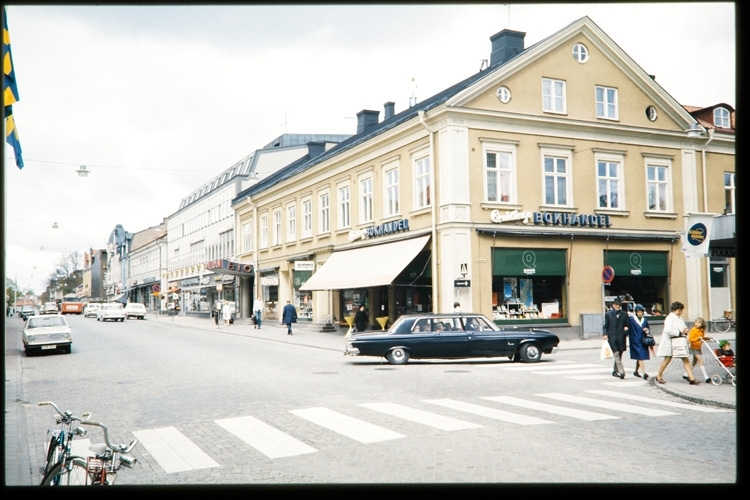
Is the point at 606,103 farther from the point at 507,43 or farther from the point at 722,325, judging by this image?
the point at 722,325

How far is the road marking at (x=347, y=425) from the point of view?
9.04 meters

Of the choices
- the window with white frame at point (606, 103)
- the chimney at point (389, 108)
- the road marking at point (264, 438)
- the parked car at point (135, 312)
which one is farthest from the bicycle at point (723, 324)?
the parked car at point (135, 312)

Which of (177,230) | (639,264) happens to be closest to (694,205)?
(639,264)

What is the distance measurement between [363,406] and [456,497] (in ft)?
Result: 19.1

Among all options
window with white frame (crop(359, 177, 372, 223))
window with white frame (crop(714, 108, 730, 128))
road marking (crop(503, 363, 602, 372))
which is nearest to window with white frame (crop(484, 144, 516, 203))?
window with white frame (crop(359, 177, 372, 223))

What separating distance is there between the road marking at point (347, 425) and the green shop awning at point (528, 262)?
16.0 metres

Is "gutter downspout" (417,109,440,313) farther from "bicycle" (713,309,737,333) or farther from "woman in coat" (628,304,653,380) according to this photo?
"bicycle" (713,309,737,333)

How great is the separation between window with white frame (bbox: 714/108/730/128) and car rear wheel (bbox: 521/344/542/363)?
20184mm

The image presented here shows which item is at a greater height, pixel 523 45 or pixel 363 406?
pixel 523 45

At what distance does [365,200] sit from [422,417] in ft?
73.2

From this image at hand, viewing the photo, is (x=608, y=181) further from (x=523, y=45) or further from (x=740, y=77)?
(x=740, y=77)

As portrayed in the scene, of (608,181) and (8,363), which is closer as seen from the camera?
(8,363)

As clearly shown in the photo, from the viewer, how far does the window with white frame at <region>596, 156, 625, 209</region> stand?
94.1 feet

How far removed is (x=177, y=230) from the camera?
248 ft
